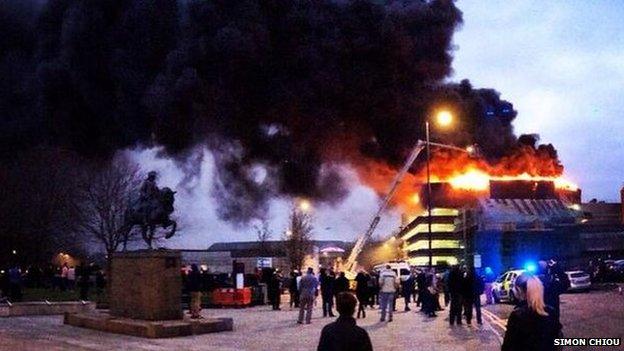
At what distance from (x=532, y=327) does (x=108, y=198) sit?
39479 millimetres

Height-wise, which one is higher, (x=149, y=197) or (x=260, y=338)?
(x=149, y=197)

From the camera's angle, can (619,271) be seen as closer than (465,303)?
No

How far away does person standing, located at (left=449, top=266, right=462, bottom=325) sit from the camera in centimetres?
1859

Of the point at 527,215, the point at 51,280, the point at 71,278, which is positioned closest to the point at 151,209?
the point at 71,278

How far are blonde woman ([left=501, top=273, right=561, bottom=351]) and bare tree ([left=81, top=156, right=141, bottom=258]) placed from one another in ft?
126

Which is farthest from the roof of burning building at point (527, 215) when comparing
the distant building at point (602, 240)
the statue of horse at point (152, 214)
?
the statue of horse at point (152, 214)

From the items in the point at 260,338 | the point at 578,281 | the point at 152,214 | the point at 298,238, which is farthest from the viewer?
the point at 298,238

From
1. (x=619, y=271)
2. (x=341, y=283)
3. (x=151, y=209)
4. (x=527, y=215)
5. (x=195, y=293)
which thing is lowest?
(x=195, y=293)

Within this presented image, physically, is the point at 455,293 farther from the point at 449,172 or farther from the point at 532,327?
the point at 449,172

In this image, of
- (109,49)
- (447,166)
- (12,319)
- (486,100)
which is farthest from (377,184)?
(12,319)

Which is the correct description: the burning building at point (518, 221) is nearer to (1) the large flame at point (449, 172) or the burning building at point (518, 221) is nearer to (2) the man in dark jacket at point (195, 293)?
(1) the large flame at point (449, 172)

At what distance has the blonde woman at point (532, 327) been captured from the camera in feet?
17.5

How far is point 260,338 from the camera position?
52.5 ft

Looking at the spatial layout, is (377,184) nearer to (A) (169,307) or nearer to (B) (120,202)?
(B) (120,202)
